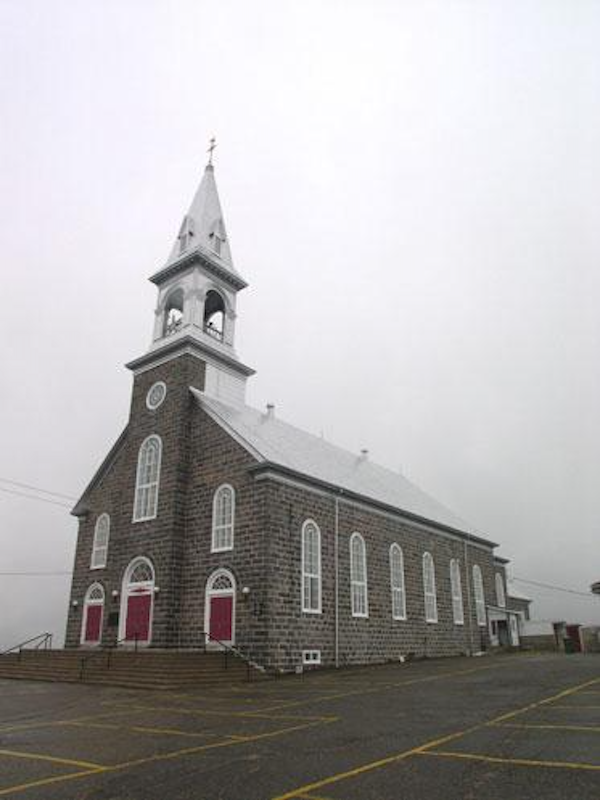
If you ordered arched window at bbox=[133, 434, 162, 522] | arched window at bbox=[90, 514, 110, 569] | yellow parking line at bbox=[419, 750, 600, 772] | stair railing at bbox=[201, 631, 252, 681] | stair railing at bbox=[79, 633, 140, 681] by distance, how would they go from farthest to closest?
arched window at bbox=[90, 514, 110, 569] < arched window at bbox=[133, 434, 162, 522] < stair railing at bbox=[79, 633, 140, 681] < stair railing at bbox=[201, 631, 252, 681] < yellow parking line at bbox=[419, 750, 600, 772]

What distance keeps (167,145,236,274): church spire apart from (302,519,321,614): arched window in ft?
47.1

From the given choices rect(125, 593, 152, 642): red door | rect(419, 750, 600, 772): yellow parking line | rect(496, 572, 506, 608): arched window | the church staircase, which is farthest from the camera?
rect(496, 572, 506, 608): arched window

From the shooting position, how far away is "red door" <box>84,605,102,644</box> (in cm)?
2936

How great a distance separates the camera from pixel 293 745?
358 inches

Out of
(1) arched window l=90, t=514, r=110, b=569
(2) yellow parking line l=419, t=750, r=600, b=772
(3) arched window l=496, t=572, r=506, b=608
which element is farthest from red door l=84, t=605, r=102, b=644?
(3) arched window l=496, t=572, r=506, b=608

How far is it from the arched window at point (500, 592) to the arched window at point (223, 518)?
25267mm

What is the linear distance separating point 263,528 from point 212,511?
3264 mm

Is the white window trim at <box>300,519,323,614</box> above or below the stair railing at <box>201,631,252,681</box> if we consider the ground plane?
above

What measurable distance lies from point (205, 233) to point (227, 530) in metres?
16.4

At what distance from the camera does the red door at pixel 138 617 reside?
26234 millimetres

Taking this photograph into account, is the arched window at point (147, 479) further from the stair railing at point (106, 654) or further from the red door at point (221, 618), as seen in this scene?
the red door at point (221, 618)

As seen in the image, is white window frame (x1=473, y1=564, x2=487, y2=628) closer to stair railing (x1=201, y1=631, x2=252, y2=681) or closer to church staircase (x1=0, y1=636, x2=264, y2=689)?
stair railing (x1=201, y1=631, x2=252, y2=681)

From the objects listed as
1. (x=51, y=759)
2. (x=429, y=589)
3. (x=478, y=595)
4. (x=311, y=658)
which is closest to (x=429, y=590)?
(x=429, y=589)

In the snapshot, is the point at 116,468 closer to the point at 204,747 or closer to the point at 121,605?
the point at 121,605
